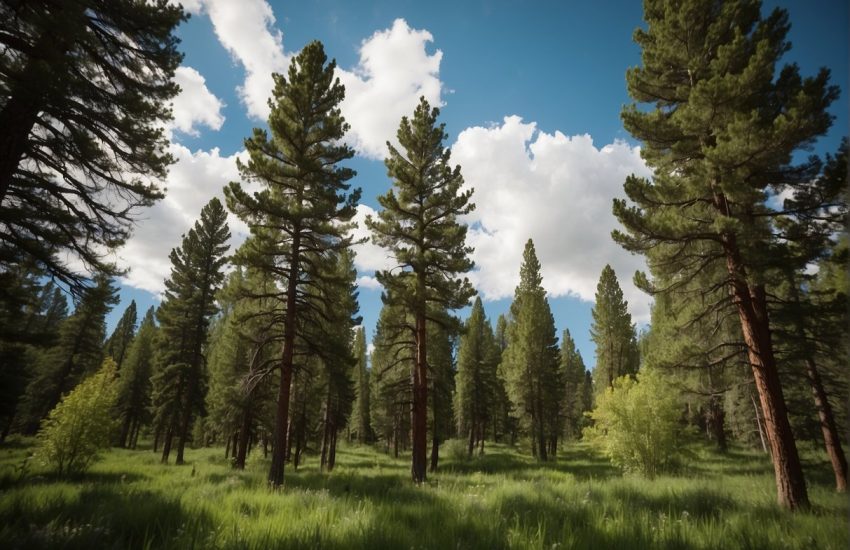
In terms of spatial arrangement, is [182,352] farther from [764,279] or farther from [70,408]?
[764,279]

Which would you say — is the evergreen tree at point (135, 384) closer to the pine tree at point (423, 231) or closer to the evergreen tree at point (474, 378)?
the evergreen tree at point (474, 378)

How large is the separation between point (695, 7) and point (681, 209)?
520 cm

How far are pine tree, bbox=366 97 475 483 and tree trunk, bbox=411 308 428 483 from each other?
1.6 inches

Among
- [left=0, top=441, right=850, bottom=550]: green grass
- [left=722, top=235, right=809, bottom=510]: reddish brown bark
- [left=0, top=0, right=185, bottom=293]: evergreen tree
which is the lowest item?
[left=0, top=441, right=850, bottom=550]: green grass

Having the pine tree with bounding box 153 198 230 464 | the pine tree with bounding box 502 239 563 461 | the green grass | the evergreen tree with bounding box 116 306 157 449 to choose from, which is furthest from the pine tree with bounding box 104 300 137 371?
the green grass

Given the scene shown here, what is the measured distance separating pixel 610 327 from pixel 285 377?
35.1 meters

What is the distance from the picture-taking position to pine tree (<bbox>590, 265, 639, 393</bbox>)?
1478 inches

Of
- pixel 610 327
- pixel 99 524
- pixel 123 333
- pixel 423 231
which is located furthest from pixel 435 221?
pixel 123 333

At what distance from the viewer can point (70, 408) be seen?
15.2 metres

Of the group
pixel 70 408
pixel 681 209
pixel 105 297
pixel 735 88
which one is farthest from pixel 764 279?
pixel 70 408

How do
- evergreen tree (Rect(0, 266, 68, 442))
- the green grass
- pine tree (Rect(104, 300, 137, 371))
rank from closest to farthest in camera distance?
1. the green grass
2. evergreen tree (Rect(0, 266, 68, 442))
3. pine tree (Rect(104, 300, 137, 371))

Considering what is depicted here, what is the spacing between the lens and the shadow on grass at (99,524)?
375 cm

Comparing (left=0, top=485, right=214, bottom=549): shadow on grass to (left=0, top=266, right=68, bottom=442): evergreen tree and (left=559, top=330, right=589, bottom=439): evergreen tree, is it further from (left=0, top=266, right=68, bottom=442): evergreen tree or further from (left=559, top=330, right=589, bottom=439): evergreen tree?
(left=559, top=330, right=589, bottom=439): evergreen tree

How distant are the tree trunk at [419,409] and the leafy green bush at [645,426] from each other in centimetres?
869
